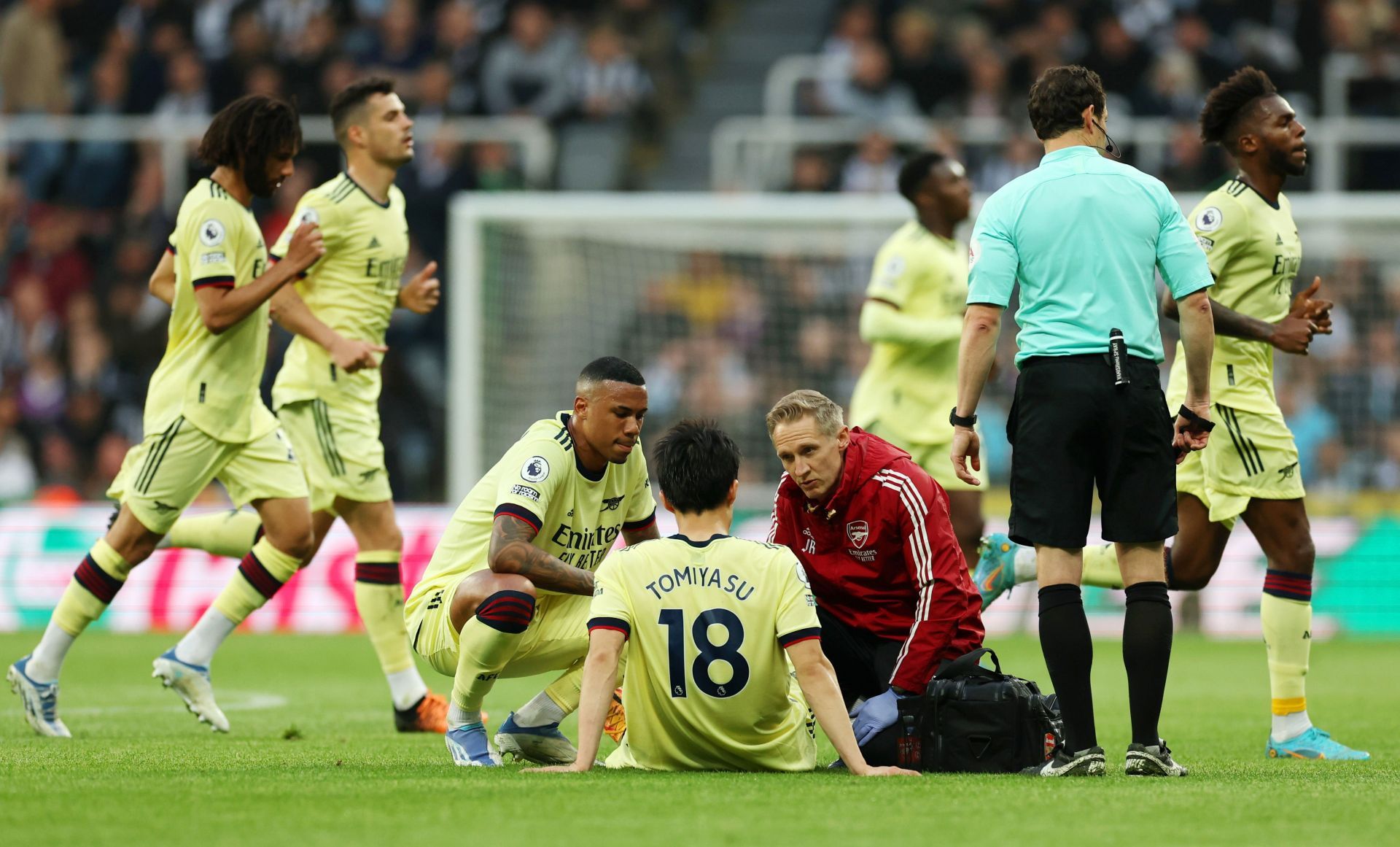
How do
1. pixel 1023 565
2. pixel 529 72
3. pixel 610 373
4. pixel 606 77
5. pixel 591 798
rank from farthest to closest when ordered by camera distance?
1. pixel 606 77
2. pixel 529 72
3. pixel 1023 565
4. pixel 610 373
5. pixel 591 798

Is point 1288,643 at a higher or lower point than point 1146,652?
lower

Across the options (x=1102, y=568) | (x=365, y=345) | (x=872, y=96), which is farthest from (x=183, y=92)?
(x=1102, y=568)

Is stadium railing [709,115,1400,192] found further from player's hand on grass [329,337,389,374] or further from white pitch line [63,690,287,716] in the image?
player's hand on grass [329,337,389,374]

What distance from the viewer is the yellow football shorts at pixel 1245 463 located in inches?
286

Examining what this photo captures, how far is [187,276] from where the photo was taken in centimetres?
789

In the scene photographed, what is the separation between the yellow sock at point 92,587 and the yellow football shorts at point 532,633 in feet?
5.88

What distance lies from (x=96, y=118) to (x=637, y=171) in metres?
5.65

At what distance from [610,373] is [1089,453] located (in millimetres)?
1615

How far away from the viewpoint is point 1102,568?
26.5 feet

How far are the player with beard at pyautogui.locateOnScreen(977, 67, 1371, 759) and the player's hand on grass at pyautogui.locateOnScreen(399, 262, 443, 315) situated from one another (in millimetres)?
3527

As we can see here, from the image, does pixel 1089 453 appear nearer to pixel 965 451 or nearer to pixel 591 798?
pixel 965 451

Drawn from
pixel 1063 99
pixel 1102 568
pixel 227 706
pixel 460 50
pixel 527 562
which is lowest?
pixel 227 706

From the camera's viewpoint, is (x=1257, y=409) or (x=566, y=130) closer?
(x=1257, y=409)

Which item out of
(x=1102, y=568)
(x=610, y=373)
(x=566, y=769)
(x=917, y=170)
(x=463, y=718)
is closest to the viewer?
(x=566, y=769)
